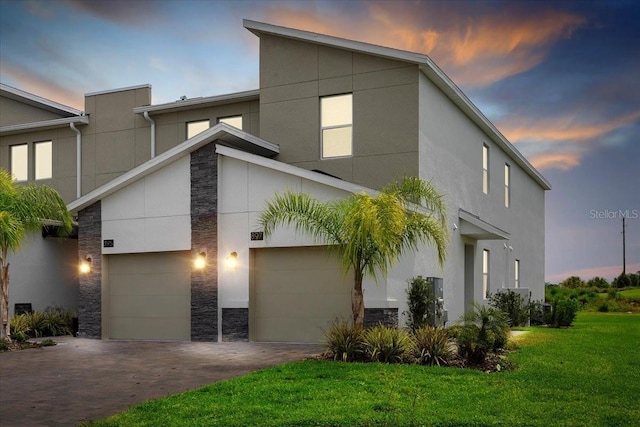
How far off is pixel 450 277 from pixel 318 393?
11.6 meters

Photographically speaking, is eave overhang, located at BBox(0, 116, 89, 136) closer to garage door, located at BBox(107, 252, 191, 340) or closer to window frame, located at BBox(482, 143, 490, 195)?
garage door, located at BBox(107, 252, 191, 340)

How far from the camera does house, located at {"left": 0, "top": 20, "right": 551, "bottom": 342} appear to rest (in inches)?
682

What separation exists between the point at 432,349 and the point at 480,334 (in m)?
1.02

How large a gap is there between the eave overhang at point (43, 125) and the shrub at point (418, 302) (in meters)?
15.5

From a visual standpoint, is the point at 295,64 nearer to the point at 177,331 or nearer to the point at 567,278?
the point at 177,331

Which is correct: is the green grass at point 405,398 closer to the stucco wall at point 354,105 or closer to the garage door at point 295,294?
the garage door at point 295,294

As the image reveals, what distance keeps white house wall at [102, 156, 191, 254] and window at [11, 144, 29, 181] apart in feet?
29.7

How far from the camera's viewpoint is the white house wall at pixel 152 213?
18.4 m

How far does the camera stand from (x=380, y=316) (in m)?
15.9

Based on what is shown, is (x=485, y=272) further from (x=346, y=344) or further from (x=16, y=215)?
(x=16, y=215)

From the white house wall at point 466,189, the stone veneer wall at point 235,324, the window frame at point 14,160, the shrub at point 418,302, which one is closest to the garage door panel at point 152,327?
the stone veneer wall at point 235,324

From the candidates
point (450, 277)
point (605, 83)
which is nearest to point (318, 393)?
point (450, 277)

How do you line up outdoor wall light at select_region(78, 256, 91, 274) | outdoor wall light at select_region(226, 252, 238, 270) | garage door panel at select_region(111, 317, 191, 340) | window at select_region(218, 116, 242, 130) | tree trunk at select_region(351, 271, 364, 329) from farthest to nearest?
window at select_region(218, 116, 242, 130) < outdoor wall light at select_region(78, 256, 91, 274) < garage door panel at select_region(111, 317, 191, 340) < outdoor wall light at select_region(226, 252, 238, 270) < tree trunk at select_region(351, 271, 364, 329)

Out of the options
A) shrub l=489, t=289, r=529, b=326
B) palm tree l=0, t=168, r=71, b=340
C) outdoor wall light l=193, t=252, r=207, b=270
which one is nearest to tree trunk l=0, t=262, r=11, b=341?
palm tree l=0, t=168, r=71, b=340
